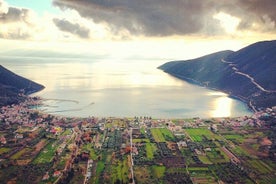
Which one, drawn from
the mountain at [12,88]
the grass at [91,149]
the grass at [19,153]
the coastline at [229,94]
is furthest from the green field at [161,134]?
the mountain at [12,88]

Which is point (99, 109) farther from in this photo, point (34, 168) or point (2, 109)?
point (34, 168)

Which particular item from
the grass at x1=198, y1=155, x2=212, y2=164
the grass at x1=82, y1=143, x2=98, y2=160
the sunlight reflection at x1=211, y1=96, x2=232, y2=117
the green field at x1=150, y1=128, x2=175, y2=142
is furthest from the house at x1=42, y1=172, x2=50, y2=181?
the sunlight reflection at x1=211, y1=96, x2=232, y2=117

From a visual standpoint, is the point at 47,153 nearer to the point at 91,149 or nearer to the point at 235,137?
the point at 91,149

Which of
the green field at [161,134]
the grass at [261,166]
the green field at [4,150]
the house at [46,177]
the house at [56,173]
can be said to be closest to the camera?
the house at [46,177]

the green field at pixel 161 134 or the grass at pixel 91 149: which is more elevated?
the green field at pixel 161 134

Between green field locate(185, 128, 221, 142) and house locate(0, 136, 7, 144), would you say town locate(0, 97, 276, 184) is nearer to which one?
green field locate(185, 128, 221, 142)

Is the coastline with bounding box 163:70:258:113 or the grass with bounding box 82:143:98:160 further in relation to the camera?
the coastline with bounding box 163:70:258:113

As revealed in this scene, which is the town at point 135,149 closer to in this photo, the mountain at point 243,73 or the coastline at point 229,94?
the coastline at point 229,94
